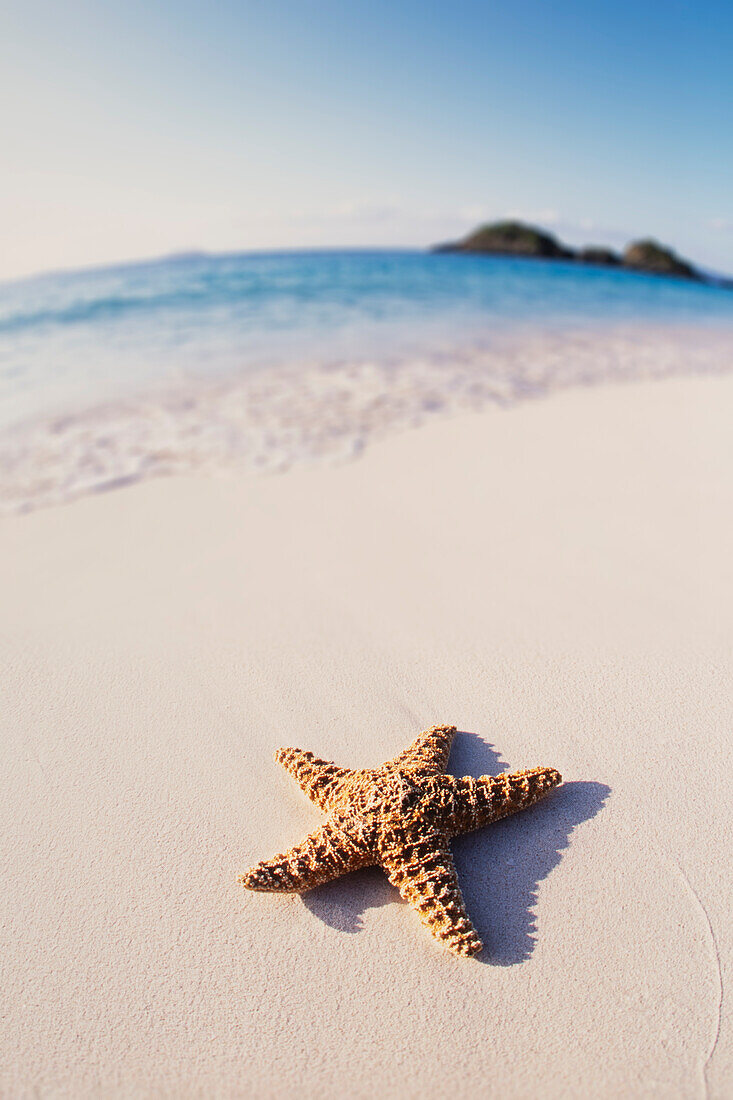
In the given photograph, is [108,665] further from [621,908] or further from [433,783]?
[621,908]

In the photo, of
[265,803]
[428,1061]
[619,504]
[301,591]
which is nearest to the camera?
[428,1061]

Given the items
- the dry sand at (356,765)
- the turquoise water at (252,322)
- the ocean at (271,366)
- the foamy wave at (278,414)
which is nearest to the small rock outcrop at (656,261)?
the turquoise water at (252,322)

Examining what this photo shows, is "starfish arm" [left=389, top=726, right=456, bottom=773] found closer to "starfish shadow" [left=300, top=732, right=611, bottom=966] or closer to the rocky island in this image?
"starfish shadow" [left=300, top=732, right=611, bottom=966]

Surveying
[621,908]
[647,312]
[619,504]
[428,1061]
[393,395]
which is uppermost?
[647,312]

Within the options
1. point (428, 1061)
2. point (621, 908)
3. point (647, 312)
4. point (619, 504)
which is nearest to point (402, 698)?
point (621, 908)

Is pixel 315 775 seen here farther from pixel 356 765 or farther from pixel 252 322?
pixel 252 322

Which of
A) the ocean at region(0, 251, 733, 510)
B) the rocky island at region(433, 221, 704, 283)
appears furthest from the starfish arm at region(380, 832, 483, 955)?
the rocky island at region(433, 221, 704, 283)

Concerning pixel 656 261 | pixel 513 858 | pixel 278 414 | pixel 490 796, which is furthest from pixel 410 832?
pixel 656 261

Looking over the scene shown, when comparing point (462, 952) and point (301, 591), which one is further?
point (301, 591)
